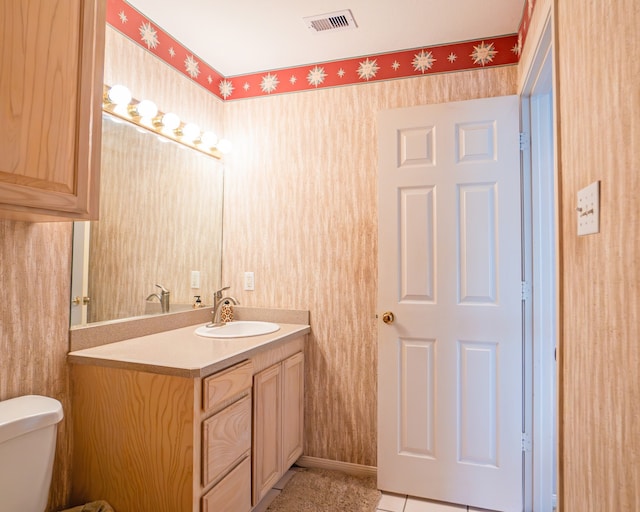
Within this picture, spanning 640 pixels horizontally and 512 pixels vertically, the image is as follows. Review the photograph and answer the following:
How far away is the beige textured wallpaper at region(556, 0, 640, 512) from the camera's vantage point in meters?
0.67

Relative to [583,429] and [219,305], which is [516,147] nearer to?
[583,429]

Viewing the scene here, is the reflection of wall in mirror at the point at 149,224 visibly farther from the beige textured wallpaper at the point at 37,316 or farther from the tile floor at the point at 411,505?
the tile floor at the point at 411,505

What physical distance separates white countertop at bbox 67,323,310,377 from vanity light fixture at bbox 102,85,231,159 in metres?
1.05

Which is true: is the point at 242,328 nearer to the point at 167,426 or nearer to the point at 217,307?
the point at 217,307

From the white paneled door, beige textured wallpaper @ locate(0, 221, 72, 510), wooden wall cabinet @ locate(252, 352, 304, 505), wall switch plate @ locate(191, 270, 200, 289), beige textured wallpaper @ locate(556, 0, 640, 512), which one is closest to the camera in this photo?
beige textured wallpaper @ locate(556, 0, 640, 512)

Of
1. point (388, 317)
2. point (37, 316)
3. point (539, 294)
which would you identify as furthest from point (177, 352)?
point (539, 294)

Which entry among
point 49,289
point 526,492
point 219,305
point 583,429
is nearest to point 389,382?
point 526,492

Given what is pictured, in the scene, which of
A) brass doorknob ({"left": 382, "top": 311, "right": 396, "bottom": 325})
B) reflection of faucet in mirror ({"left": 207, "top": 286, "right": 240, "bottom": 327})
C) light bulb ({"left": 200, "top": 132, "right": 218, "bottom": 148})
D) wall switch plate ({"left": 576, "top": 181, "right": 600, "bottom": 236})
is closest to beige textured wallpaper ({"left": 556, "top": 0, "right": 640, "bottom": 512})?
wall switch plate ({"left": 576, "top": 181, "right": 600, "bottom": 236})

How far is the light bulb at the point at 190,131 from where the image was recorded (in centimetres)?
223

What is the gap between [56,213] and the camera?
120 cm

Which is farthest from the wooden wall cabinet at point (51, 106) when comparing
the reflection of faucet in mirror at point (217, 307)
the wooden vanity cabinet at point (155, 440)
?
the reflection of faucet in mirror at point (217, 307)

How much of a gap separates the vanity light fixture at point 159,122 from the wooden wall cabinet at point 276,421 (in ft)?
4.46

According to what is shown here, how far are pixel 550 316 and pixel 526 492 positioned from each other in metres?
0.88

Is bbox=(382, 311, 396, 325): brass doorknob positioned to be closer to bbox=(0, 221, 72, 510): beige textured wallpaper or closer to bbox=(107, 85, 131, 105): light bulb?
bbox=(0, 221, 72, 510): beige textured wallpaper
